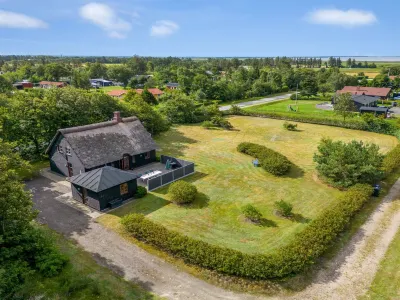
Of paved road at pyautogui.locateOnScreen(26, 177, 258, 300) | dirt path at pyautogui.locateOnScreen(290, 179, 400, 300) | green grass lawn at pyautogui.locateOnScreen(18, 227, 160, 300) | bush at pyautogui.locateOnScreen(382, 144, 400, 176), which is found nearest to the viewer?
green grass lawn at pyautogui.locateOnScreen(18, 227, 160, 300)

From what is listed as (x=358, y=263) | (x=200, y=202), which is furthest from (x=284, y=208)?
(x=200, y=202)

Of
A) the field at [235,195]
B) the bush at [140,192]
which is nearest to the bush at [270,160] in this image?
the field at [235,195]

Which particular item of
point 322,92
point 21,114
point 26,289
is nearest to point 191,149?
point 21,114

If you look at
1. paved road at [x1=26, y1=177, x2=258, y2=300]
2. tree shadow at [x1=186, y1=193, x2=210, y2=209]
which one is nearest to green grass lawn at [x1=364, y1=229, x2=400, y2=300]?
paved road at [x1=26, y1=177, x2=258, y2=300]

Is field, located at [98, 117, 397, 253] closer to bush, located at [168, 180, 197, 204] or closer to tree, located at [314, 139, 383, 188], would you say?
bush, located at [168, 180, 197, 204]

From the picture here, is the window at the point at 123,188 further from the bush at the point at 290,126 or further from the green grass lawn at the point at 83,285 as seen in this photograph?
the bush at the point at 290,126

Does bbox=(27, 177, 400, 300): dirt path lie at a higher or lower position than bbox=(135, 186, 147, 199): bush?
lower

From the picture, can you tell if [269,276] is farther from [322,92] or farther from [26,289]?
[322,92]
